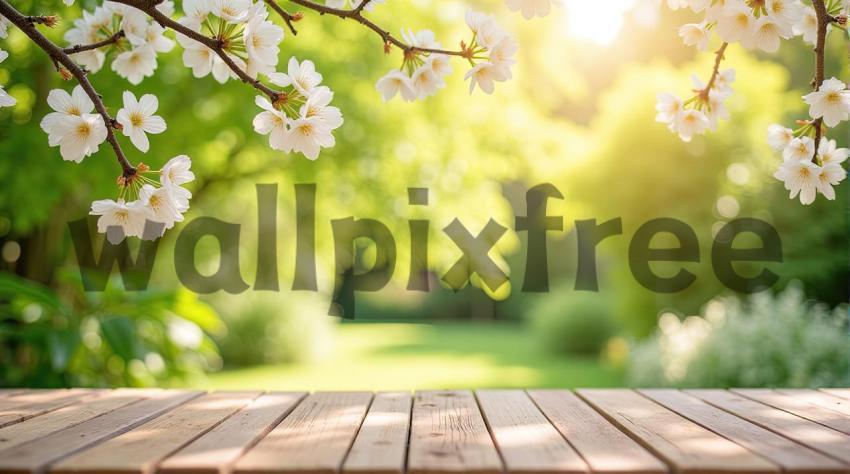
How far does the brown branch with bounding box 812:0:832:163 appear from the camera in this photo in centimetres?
196

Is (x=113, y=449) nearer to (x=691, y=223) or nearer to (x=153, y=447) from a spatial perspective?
(x=153, y=447)

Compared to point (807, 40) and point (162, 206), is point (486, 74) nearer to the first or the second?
point (162, 206)

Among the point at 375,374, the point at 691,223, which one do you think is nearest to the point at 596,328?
the point at 691,223

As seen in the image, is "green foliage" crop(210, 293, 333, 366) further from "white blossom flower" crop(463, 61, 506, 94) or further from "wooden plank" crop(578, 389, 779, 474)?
"white blossom flower" crop(463, 61, 506, 94)

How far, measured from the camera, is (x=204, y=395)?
240 centimetres

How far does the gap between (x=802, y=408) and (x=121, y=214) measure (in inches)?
76.1

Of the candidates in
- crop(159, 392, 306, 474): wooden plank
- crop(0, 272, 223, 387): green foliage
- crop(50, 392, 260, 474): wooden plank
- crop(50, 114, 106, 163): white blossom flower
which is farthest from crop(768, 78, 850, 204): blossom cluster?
crop(0, 272, 223, 387): green foliage

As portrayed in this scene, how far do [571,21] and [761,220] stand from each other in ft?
10.0

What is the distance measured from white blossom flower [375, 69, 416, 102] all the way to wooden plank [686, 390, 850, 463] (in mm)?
1260

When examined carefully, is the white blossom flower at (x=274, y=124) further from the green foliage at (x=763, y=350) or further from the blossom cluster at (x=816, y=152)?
the green foliage at (x=763, y=350)

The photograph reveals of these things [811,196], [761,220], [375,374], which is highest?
[761,220]

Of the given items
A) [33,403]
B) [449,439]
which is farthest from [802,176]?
[33,403]

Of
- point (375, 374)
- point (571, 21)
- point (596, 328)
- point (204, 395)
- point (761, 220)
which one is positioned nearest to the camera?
point (204, 395)

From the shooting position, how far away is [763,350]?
5.54m
